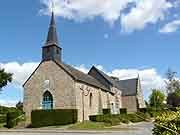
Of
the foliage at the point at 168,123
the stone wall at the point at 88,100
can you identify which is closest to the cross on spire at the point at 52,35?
the stone wall at the point at 88,100

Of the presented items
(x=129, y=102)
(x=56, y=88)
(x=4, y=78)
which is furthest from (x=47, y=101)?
(x=129, y=102)

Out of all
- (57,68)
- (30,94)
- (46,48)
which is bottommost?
(30,94)

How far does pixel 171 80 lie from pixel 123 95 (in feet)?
34.1

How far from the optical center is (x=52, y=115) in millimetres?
30203

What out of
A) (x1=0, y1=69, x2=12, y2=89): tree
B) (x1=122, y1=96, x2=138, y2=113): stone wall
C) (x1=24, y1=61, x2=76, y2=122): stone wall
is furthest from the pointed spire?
(x1=122, y1=96, x2=138, y2=113): stone wall

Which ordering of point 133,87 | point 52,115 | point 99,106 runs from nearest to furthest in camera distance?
point 52,115
point 99,106
point 133,87

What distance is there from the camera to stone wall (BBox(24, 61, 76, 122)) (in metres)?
34.4

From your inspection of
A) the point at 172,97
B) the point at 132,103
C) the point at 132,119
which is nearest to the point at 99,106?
the point at 132,119

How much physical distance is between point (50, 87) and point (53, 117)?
6.43m

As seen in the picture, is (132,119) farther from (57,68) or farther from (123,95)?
(123,95)

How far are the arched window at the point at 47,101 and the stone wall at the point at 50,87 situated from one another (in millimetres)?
443

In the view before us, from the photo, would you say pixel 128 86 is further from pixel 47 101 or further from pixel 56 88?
pixel 56 88

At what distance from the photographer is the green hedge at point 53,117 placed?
3006 cm

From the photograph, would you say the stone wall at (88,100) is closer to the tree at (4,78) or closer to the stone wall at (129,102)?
the stone wall at (129,102)
